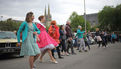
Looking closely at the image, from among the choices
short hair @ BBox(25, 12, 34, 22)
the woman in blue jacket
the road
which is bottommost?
the road

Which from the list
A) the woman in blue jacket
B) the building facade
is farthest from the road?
the building facade

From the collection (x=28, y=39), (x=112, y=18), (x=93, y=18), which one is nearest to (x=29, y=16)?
(x=28, y=39)

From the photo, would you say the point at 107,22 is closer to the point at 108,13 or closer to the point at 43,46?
the point at 108,13

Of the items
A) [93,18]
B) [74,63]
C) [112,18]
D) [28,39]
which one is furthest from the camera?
[93,18]

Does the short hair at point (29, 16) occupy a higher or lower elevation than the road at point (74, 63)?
higher

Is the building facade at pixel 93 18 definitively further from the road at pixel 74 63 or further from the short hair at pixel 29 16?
the short hair at pixel 29 16

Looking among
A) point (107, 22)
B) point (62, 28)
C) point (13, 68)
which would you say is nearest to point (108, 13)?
point (107, 22)

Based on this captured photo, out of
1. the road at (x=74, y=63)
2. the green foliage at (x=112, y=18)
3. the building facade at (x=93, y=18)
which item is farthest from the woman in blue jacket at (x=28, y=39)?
the building facade at (x=93, y=18)

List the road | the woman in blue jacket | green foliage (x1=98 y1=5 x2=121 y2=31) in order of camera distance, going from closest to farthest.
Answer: the woman in blue jacket → the road → green foliage (x1=98 y1=5 x2=121 y2=31)

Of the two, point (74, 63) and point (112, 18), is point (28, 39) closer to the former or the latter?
point (74, 63)

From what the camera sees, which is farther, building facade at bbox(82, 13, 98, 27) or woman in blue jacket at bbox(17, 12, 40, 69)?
building facade at bbox(82, 13, 98, 27)

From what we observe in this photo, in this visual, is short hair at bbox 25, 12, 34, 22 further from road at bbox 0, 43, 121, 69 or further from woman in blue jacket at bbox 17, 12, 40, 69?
road at bbox 0, 43, 121, 69

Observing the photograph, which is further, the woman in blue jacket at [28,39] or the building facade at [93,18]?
the building facade at [93,18]

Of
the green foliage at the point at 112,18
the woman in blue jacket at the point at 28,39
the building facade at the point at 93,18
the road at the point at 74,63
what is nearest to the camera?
the woman in blue jacket at the point at 28,39
